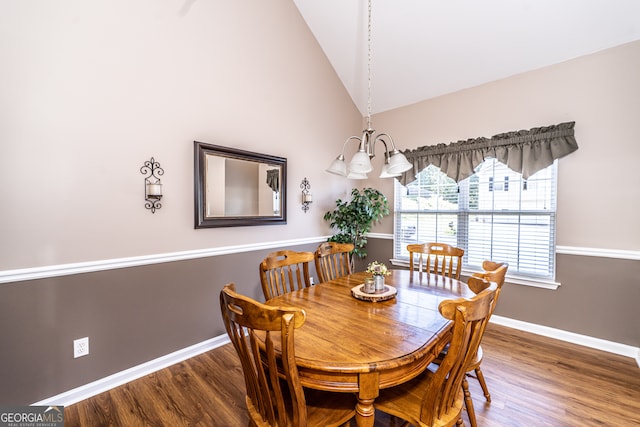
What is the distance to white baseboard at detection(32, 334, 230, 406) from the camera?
190 centimetres

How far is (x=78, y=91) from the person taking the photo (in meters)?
1.93

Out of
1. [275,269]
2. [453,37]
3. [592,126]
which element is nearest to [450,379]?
[275,269]

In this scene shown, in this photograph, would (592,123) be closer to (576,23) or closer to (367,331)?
(576,23)

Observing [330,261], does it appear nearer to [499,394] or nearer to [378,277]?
[378,277]

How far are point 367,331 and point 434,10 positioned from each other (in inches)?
125

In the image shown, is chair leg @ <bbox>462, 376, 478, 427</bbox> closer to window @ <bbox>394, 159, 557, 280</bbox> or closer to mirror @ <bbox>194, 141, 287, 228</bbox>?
window @ <bbox>394, 159, 557, 280</bbox>

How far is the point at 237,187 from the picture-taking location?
9.30 ft

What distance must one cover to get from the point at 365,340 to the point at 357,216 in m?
2.45

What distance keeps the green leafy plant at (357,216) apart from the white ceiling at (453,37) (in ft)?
4.92

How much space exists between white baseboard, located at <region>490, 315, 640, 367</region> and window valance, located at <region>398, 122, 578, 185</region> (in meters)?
1.62

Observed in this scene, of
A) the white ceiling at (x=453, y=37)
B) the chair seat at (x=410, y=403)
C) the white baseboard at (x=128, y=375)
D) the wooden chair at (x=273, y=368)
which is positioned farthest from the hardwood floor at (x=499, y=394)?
the white ceiling at (x=453, y=37)

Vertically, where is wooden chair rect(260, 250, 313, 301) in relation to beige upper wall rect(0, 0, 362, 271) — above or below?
below

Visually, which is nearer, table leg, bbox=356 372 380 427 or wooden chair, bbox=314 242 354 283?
table leg, bbox=356 372 380 427

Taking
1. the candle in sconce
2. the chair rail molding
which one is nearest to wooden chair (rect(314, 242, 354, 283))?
the chair rail molding
